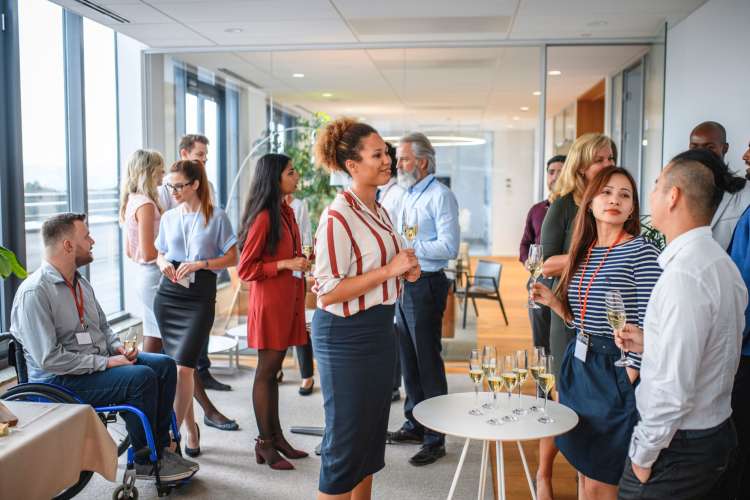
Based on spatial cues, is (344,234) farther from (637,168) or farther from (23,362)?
(637,168)

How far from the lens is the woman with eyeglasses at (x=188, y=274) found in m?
4.12

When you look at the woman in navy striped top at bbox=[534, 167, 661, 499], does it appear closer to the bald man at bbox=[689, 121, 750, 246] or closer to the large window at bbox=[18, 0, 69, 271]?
the bald man at bbox=[689, 121, 750, 246]

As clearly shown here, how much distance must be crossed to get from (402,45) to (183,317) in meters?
3.64

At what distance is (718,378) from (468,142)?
6.20 meters

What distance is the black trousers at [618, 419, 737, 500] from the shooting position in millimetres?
2029

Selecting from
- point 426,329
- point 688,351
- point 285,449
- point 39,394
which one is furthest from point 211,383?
point 688,351

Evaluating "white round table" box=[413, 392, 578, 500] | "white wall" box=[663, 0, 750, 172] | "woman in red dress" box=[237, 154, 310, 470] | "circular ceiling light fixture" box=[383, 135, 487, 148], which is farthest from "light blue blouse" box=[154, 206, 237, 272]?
"white wall" box=[663, 0, 750, 172]

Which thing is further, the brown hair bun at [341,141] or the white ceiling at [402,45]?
the white ceiling at [402,45]

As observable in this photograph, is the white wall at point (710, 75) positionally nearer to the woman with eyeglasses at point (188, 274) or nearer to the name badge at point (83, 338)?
the woman with eyeglasses at point (188, 274)

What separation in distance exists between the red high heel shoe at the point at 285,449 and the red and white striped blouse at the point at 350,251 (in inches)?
69.4

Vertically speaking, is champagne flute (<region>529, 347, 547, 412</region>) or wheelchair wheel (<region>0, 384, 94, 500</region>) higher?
champagne flute (<region>529, 347, 547, 412</region>)

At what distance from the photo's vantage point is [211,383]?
5707 mm

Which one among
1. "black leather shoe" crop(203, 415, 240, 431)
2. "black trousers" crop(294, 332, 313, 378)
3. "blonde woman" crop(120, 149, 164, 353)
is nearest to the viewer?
"blonde woman" crop(120, 149, 164, 353)

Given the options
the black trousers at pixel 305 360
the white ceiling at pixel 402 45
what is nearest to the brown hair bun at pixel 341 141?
the white ceiling at pixel 402 45
